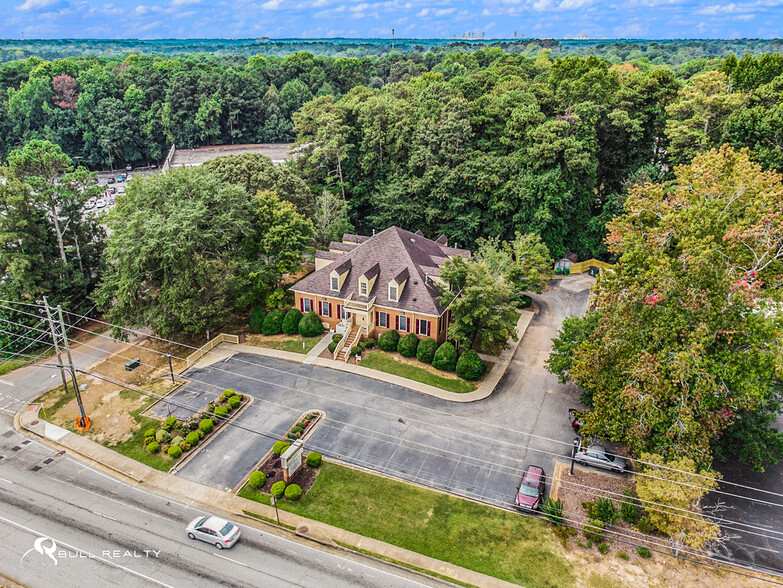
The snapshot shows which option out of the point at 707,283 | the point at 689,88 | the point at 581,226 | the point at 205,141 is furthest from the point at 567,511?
the point at 205,141

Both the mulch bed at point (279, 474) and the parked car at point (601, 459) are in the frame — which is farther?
the parked car at point (601, 459)

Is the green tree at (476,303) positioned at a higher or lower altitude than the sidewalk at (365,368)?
higher

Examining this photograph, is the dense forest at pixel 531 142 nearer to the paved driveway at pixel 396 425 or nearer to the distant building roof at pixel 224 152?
the paved driveway at pixel 396 425

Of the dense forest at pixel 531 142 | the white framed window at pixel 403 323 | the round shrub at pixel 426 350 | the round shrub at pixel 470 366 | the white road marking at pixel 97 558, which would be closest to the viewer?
the white road marking at pixel 97 558

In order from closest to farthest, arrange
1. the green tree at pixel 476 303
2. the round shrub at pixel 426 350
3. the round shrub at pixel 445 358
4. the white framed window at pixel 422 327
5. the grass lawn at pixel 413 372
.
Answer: the green tree at pixel 476 303 < the grass lawn at pixel 413 372 < the round shrub at pixel 445 358 < the round shrub at pixel 426 350 < the white framed window at pixel 422 327

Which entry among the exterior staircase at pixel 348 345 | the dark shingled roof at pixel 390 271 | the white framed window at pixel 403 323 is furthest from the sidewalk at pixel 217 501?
the dark shingled roof at pixel 390 271

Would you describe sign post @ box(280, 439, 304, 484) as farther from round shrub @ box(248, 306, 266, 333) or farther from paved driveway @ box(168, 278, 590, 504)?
round shrub @ box(248, 306, 266, 333)

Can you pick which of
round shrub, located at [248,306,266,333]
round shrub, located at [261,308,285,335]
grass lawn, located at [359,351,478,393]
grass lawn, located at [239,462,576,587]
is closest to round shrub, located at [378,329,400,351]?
grass lawn, located at [359,351,478,393]
